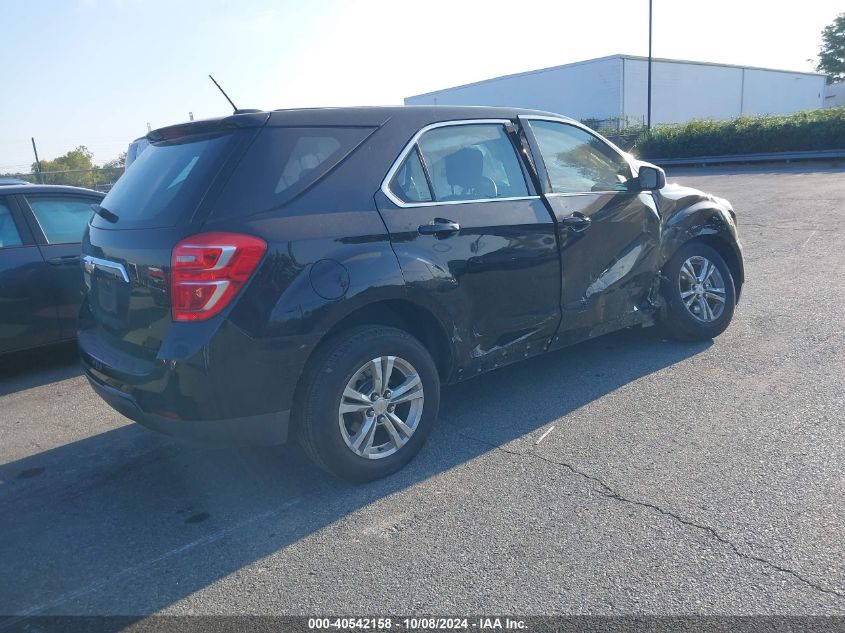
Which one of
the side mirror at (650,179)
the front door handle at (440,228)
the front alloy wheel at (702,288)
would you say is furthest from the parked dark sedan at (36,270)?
the front alloy wheel at (702,288)

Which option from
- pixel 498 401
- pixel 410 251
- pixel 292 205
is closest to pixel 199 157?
pixel 292 205

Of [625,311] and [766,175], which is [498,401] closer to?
[625,311]

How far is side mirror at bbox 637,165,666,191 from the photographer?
513cm

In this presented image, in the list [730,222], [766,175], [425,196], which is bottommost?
[766,175]

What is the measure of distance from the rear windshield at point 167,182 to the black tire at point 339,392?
3.08 ft

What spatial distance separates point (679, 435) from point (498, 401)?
1184 millimetres

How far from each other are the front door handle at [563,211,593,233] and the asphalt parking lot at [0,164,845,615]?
1078mm

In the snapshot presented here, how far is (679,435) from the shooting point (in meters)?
4.14

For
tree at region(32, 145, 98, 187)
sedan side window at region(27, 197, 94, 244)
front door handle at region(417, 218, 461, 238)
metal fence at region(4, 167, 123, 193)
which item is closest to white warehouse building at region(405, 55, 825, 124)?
tree at region(32, 145, 98, 187)

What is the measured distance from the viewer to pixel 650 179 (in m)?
5.18

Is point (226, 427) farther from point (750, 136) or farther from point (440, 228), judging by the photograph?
point (750, 136)

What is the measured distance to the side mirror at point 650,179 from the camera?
5.13 metres

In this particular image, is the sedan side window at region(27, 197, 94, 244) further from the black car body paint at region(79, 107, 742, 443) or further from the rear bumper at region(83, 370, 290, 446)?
the rear bumper at region(83, 370, 290, 446)

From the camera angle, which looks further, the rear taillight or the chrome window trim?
the chrome window trim
